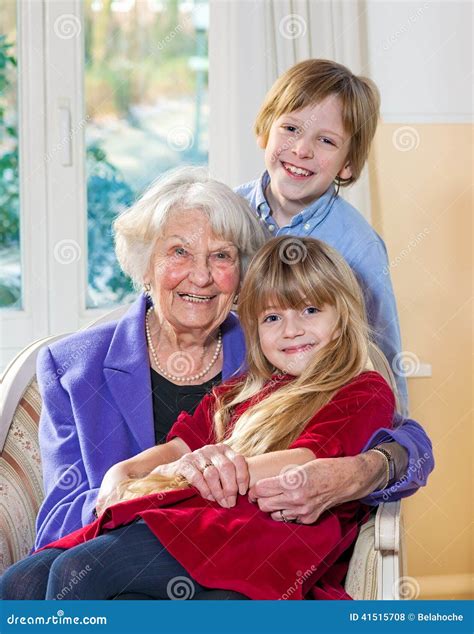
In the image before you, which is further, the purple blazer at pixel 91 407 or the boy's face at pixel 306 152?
the boy's face at pixel 306 152

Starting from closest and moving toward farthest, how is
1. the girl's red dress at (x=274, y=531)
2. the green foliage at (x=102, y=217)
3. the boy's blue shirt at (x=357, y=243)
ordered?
the girl's red dress at (x=274, y=531)
the boy's blue shirt at (x=357, y=243)
the green foliage at (x=102, y=217)

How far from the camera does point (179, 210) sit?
1.87 meters

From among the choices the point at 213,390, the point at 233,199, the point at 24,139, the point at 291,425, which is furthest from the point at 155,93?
the point at 291,425

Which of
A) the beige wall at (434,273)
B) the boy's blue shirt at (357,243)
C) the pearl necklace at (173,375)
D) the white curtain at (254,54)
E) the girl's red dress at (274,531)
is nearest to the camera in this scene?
the girl's red dress at (274,531)

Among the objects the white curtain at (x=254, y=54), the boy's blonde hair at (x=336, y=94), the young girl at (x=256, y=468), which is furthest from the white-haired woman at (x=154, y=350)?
the white curtain at (x=254, y=54)

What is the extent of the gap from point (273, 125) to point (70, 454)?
0.86 m

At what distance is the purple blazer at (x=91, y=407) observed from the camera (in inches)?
71.9

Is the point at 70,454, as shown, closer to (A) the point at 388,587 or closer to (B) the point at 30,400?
(B) the point at 30,400

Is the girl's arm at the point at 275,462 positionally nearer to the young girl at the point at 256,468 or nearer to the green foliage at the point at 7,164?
the young girl at the point at 256,468

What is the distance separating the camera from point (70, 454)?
188 cm

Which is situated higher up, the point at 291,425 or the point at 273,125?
the point at 273,125

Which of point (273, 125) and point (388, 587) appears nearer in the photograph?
point (388, 587)

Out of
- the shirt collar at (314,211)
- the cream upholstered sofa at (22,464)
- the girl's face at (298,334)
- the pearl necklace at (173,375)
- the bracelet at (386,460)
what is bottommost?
the cream upholstered sofa at (22,464)

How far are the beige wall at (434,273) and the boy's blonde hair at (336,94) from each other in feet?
2.35
